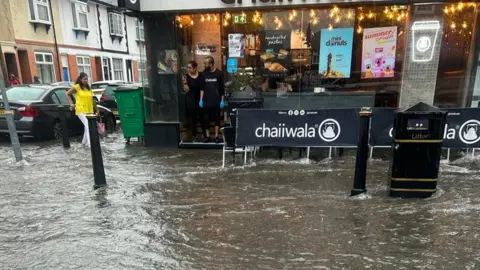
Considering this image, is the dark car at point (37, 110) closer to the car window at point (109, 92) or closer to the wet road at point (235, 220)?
the car window at point (109, 92)

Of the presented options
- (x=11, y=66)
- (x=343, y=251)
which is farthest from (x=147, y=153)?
(x=11, y=66)

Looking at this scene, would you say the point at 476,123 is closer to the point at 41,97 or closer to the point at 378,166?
the point at 378,166

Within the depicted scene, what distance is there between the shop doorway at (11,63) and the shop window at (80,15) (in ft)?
18.0

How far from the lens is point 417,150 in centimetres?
475

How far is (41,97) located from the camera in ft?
31.5

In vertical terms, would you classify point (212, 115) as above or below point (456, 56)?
below

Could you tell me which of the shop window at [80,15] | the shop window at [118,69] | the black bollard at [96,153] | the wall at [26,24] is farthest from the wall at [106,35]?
the black bollard at [96,153]

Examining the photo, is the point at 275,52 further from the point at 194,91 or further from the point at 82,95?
the point at 82,95

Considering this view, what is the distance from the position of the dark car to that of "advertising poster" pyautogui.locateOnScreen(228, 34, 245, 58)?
16.4 feet

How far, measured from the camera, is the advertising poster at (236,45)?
29.8 ft

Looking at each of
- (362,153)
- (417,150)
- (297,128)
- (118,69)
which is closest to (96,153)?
(297,128)

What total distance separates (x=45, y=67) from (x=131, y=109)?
16.7m

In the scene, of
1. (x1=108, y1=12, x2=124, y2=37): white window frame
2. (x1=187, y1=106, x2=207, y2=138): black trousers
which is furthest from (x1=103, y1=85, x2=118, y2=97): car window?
(x1=108, y1=12, x2=124, y2=37): white window frame

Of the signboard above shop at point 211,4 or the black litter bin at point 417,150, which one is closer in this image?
the black litter bin at point 417,150
